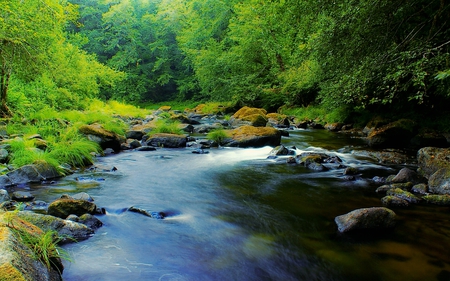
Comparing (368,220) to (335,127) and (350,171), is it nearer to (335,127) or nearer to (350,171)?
(350,171)

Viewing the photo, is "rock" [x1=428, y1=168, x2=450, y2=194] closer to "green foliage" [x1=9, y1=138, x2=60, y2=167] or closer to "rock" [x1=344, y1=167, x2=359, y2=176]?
"rock" [x1=344, y1=167, x2=359, y2=176]

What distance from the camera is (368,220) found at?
442cm

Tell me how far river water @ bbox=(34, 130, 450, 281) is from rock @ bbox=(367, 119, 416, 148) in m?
3.60

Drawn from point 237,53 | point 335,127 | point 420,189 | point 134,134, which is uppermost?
point 237,53

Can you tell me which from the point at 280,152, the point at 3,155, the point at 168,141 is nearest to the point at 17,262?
the point at 3,155

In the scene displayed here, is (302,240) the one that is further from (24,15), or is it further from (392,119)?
(392,119)

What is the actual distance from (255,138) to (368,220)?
724cm

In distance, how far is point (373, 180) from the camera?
23.2 ft

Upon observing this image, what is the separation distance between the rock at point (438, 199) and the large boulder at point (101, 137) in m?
8.86

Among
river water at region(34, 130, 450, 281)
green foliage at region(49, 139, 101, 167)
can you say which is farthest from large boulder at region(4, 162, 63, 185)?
green foliage at region(49, 139, 101, 167)

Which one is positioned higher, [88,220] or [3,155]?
[3,155]

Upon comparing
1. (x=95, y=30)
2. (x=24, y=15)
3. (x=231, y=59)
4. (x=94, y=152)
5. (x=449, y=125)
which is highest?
(x=95, y=30)

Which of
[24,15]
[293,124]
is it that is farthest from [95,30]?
[24,15]

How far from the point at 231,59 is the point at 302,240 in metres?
22.8
